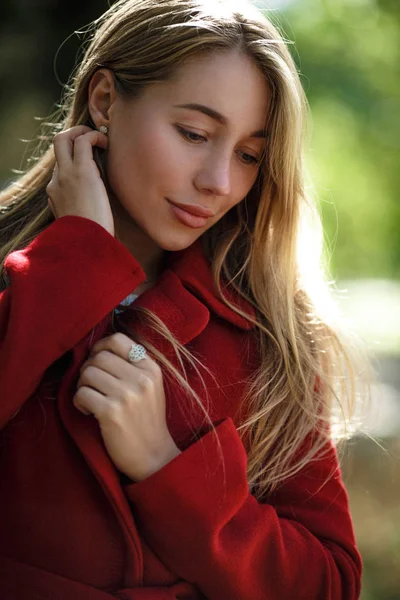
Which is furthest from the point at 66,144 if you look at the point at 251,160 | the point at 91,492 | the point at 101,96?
the point at 91,492

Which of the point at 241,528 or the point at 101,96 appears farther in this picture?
the point at 101,96

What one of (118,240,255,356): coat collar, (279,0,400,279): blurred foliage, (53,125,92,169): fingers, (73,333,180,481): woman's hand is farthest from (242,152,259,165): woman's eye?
(279,0,400,279): blurred foliage

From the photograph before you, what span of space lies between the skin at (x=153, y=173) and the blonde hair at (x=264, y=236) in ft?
0.14

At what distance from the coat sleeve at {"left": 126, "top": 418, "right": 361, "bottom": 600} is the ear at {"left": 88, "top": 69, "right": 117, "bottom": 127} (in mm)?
667

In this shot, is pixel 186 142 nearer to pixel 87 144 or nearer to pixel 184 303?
pixel 87 144

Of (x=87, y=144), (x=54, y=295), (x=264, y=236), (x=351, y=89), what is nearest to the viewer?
(x=54, y=295)

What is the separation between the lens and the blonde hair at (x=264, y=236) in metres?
1.55

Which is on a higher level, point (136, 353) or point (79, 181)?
point (79, 181)

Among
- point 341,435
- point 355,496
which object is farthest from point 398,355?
point 341,435

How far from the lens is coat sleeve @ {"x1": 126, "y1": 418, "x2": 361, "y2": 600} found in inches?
54.4

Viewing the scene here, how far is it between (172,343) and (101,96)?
0.53 meters

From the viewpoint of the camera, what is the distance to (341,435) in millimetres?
1764

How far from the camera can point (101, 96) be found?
5.37 feet

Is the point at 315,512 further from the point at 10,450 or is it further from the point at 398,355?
the point at 398,355
